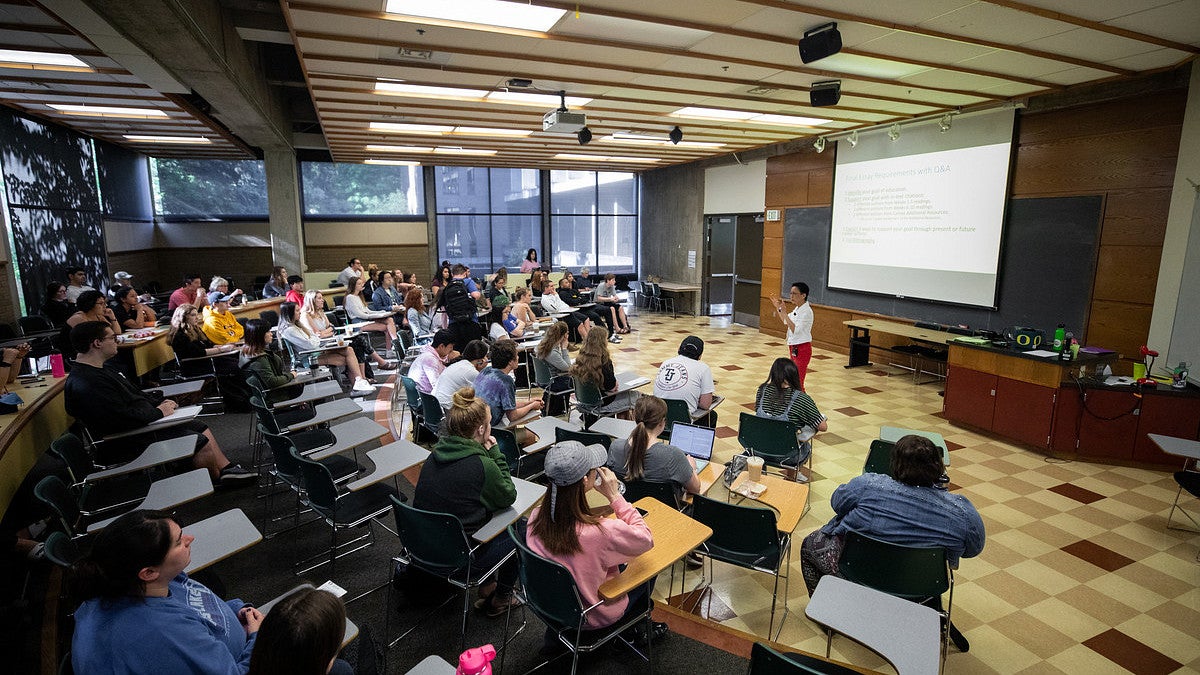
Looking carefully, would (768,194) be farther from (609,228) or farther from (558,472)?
(558,472)

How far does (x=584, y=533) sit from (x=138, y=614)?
1.49 meters

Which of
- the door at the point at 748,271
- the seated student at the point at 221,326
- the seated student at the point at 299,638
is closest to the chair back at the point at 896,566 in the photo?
the seated student at the point at 299,638

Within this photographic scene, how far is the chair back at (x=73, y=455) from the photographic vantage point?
11.0 ft

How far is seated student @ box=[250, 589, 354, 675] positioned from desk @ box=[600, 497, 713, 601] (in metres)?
1.05

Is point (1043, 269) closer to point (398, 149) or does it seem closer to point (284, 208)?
point (398, 149)

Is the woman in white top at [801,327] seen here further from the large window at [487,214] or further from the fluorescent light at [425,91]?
the large window at [487,214]

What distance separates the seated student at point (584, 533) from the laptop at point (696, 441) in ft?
4.01

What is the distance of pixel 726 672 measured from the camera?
105 inches

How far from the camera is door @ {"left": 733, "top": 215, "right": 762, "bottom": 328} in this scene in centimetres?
1252

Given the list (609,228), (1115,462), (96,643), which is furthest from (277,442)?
(609,228)

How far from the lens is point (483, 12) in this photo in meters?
4.04

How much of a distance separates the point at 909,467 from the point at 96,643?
312 centimetres

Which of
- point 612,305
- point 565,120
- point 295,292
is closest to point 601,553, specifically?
point 565,120

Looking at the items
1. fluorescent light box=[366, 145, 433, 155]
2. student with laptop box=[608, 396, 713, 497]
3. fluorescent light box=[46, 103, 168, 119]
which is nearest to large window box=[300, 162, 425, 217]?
fluorescent light box=[366, 145, 433, 155]
